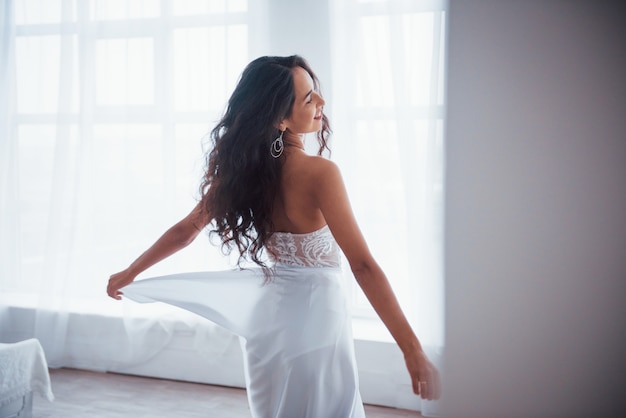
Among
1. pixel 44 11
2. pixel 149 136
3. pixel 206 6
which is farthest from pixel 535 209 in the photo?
pixel 44 11

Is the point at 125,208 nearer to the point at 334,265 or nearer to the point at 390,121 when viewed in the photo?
the point at 390,121

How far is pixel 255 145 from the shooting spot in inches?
63.8

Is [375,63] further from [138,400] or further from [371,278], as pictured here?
[138,400]

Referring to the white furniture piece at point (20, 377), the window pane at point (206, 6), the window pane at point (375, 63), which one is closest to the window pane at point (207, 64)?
the window pane at point (206, 6)

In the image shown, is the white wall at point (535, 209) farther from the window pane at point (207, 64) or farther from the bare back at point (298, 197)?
the bare back at point (298, 197)

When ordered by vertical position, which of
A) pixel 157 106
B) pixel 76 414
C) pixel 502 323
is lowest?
pixel 76 414

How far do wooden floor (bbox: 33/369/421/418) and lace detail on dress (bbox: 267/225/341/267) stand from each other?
1.72 m

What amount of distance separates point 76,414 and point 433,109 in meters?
2.53

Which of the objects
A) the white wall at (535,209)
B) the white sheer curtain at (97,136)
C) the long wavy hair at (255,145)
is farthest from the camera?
the white sheer curtain at (97,136)

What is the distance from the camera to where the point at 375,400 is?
3213mm

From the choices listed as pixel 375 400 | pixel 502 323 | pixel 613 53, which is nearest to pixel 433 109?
pixel 613 53

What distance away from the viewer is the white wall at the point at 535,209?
109 inches

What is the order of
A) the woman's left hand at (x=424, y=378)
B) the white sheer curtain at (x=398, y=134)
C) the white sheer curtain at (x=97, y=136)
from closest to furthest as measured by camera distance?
the woman's left hand at (x=424, y=378) → the white sheer curtain at (x=398, y=134) → the white sheer curtain at (x=97, y=136)

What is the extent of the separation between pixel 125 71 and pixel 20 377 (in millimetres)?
1989
